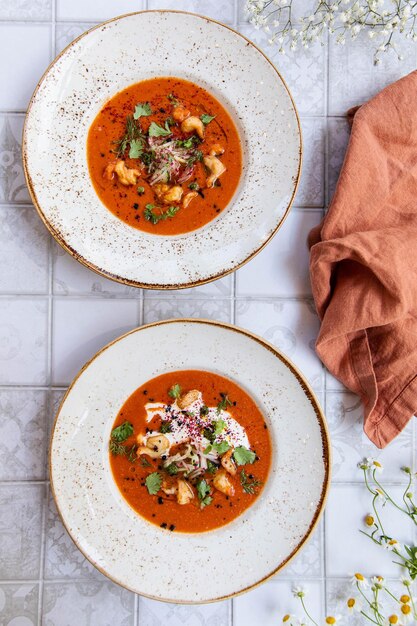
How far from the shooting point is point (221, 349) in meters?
1.46

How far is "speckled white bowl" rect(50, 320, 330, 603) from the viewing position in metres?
1.44

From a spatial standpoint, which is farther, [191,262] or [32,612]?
[32,612]

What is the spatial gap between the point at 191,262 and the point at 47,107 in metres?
0.52

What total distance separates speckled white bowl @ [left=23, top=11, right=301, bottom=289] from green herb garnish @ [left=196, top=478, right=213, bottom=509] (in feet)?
1.63

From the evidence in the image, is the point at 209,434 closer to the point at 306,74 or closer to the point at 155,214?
the point at 155,214

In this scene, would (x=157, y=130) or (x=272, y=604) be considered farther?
(x=272, y=604)

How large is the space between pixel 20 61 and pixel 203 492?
1209mm

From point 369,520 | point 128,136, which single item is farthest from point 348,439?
point 128,136

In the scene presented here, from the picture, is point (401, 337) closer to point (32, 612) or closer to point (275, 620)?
point (275, 620)

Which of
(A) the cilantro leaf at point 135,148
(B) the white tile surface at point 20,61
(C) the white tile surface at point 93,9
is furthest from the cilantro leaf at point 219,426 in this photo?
(C) the white tile surface at point 93,9

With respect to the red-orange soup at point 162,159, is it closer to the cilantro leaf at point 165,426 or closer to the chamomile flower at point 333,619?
the cilantro leaf at point 165,426

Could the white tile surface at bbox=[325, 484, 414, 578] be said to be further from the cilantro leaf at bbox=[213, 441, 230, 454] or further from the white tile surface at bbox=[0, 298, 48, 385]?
the white tile surface at bbox=[0, 298, 48, 385]

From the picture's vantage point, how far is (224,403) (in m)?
1.49

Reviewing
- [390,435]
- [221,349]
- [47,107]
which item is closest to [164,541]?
[221,349]
